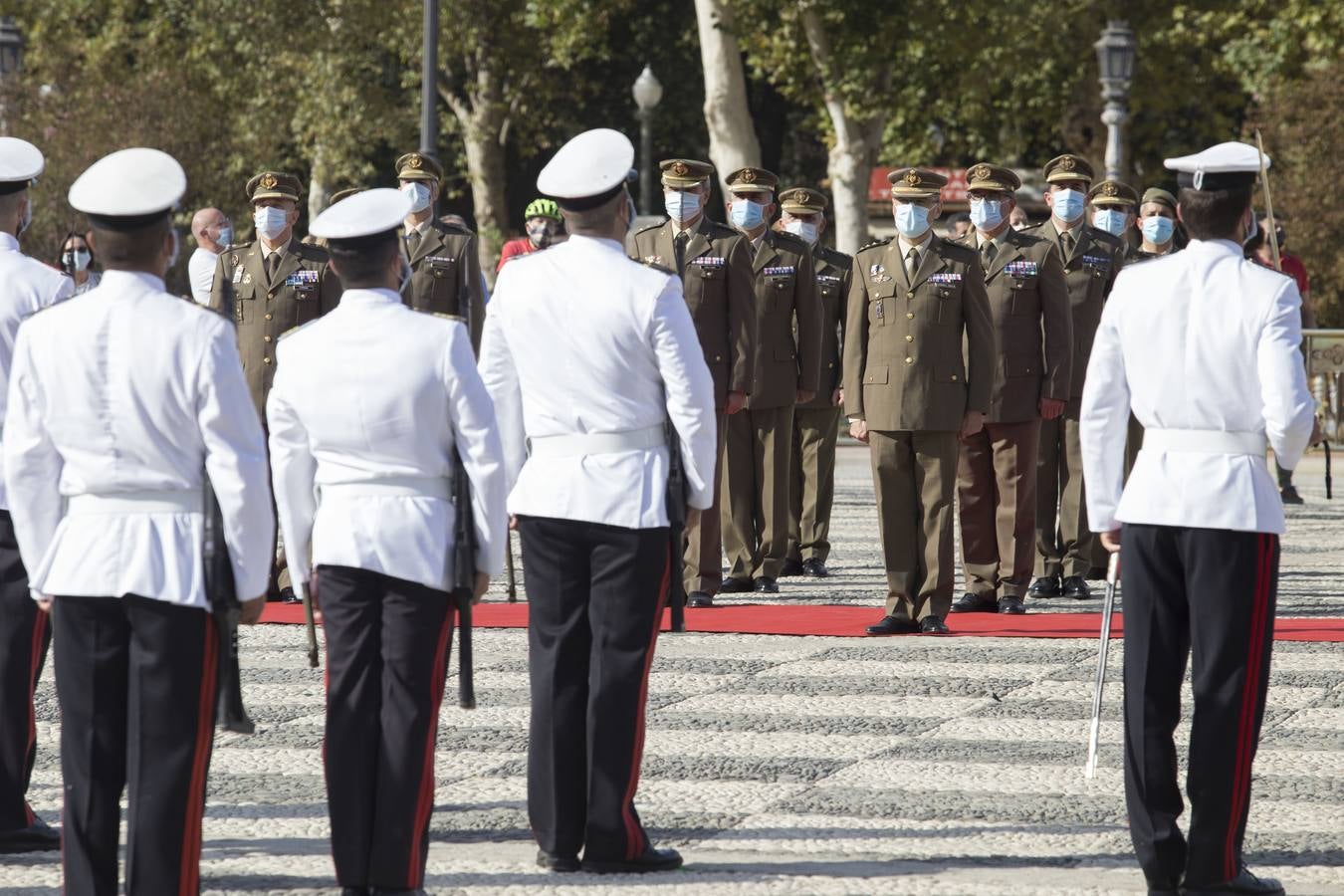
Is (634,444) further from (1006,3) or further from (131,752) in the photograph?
(1006,3)

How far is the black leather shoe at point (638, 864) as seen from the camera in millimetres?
6398

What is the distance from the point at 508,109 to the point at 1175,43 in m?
12.2

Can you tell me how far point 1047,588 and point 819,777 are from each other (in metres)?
5.65

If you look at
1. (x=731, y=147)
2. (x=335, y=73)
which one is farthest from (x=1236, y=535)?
(x=335, y=73)

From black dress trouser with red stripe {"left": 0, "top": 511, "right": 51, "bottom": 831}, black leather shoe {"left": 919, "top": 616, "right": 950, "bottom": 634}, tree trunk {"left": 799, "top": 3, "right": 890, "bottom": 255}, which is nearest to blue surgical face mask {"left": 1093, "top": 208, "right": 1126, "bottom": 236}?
black leather shoe {"left": 919, "top": 616, "right": 950, "bottom": 634}

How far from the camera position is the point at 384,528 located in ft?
19.2

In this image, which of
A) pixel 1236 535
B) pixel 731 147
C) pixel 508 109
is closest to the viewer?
pixel 1236 535

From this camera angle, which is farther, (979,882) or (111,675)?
(979,882)

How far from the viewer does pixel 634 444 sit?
6648mm

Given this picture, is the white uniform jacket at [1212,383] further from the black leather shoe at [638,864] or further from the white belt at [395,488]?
the white belt at [395,488]

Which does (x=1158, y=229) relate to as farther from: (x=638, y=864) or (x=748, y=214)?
(x=638, y=864)

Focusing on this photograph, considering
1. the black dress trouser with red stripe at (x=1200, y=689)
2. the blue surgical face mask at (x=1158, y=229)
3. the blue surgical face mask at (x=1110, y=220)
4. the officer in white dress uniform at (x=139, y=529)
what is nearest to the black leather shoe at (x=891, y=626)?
the blue surgical face mask at (x=1158, y=229)

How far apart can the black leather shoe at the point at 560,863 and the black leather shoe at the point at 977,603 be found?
611cm

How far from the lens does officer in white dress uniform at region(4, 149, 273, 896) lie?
5355 millimetres
